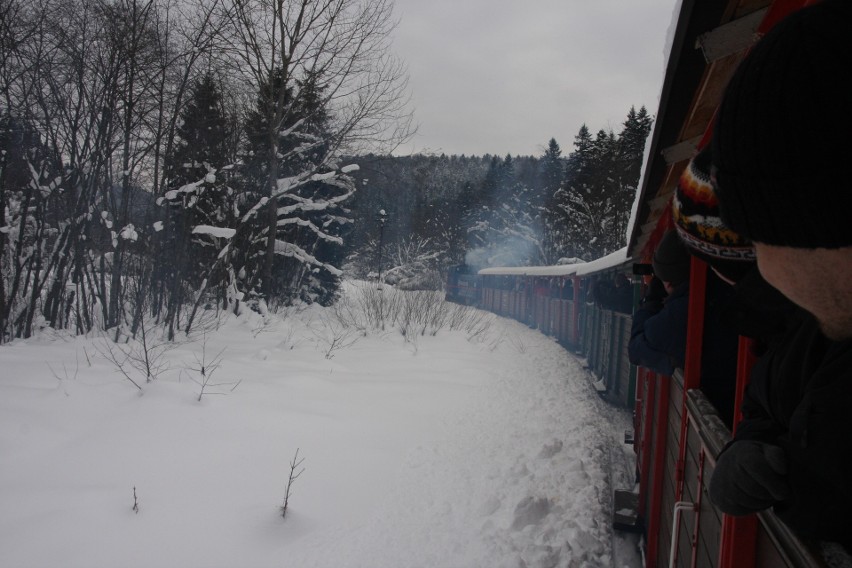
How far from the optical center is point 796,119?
0.62 m

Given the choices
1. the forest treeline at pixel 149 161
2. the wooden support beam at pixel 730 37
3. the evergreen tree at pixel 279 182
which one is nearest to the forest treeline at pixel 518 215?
the evergreen tree at pixel 279 182

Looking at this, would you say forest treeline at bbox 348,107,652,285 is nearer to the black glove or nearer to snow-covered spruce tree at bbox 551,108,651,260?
snow-covered spruce tree at bbox 551,108,651,260

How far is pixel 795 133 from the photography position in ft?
2.03

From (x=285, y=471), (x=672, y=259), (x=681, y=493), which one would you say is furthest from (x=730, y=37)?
(x=285, y=471)

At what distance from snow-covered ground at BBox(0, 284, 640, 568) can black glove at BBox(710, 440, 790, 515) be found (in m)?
2.68

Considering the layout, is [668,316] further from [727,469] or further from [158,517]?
[158,517]

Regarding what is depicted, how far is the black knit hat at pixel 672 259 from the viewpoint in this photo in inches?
96.5

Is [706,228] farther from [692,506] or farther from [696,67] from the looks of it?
[692,506]

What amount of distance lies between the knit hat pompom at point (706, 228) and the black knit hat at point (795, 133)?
0.59 m

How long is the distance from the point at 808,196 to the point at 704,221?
77cm

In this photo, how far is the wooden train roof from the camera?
5.15 ft

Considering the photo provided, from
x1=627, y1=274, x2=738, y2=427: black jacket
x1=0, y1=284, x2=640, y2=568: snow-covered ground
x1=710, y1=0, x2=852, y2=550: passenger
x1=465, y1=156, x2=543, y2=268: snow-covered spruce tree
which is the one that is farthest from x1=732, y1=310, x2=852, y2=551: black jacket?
x1=465, y1=156, x2=543, y2=268: snow-covered spruce tree

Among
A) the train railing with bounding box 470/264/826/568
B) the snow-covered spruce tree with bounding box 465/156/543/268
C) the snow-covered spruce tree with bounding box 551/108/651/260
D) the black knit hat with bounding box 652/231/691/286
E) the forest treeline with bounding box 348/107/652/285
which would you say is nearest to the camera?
the train railing with bounding box 470/264/826/568

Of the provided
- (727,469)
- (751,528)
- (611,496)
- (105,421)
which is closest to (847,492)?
(727,469)
